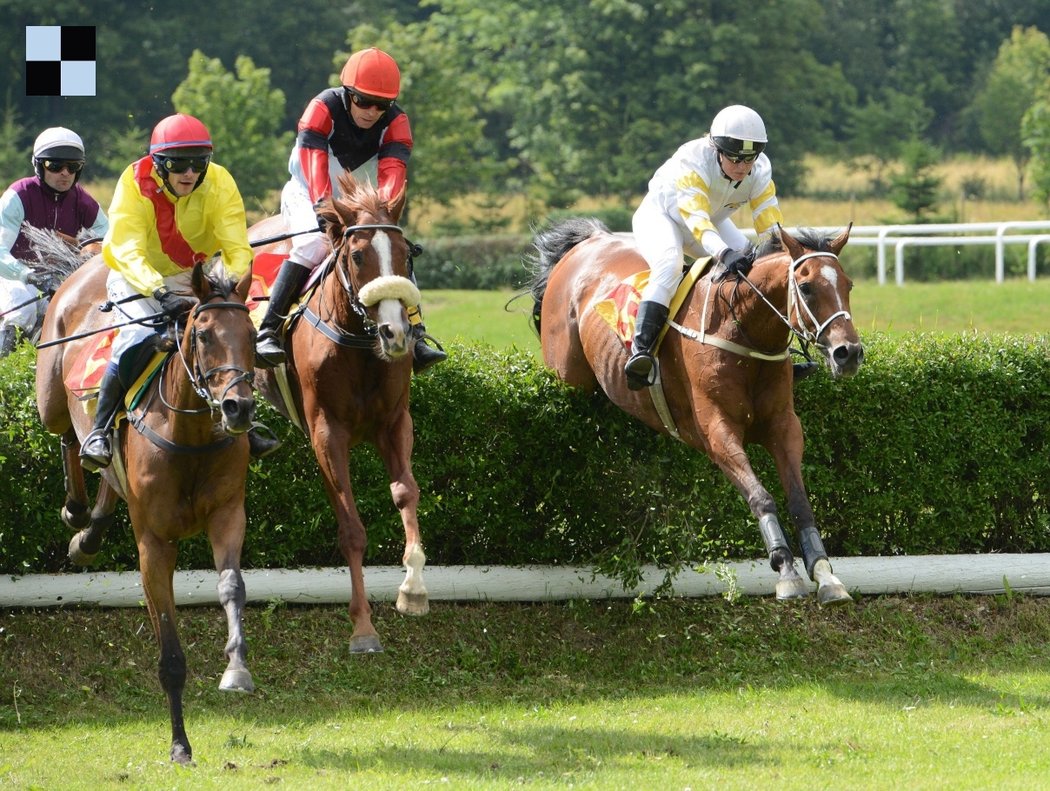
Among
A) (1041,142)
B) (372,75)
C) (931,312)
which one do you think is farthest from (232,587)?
(1041,142)

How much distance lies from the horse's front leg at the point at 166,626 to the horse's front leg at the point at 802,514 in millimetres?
3020

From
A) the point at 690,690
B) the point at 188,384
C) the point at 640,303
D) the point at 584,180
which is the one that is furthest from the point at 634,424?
the point at 584,180

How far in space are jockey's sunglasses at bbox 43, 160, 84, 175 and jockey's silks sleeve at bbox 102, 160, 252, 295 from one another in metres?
2.66

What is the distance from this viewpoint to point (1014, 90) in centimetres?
4884

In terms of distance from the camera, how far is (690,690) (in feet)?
26.7

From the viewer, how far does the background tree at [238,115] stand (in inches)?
1351

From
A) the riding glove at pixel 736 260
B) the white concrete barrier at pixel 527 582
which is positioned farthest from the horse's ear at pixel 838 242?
the white concrete barrier at pixel 527 582

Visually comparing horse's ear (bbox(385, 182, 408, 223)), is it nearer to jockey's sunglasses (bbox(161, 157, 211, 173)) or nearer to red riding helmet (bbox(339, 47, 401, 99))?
red riding helmet (bbox(339, 47, 401, 99))

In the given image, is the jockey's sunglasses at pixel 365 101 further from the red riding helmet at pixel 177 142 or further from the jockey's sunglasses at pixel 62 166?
the jockey's sunglasses at pixel 62 166

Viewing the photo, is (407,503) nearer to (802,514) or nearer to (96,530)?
(96,530)

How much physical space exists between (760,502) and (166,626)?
2.96 meters

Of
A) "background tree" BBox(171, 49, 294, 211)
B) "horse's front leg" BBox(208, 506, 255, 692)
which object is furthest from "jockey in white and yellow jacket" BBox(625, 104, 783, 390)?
"background tree" BBox(171, 49, 294, 211)

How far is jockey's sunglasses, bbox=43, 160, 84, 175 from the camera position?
31.3 feet

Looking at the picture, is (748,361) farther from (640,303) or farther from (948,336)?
(948,336)
